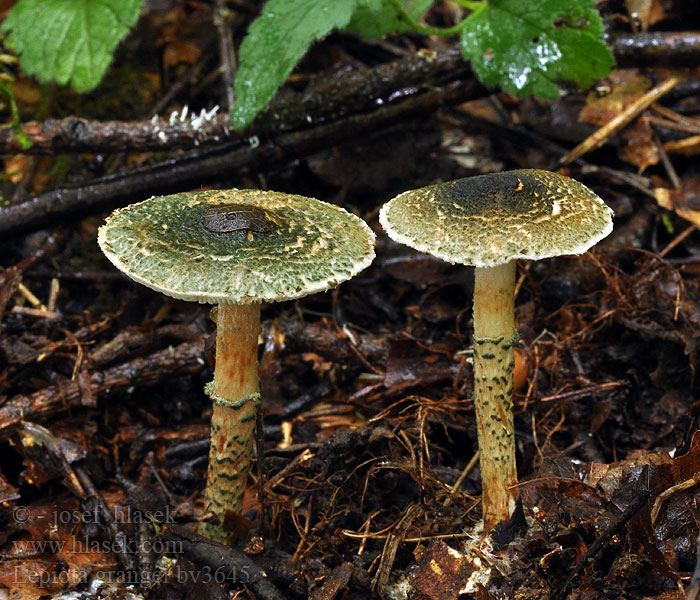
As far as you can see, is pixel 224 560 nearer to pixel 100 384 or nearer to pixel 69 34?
pixel 100 384

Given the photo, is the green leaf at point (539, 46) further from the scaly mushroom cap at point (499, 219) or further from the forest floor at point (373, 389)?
the scaly mushroom cap at point (499, 219)

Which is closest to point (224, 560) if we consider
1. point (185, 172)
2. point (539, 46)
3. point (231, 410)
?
point (231, 410)

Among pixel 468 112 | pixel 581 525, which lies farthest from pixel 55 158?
pixel 581 525

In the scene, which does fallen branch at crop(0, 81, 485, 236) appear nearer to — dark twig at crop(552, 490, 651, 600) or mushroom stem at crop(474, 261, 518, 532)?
mushroom stem at crop(474, 261, 518, 532)

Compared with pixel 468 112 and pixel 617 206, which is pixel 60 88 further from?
pixel 617 206

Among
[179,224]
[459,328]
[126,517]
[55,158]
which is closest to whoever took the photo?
[179,224]

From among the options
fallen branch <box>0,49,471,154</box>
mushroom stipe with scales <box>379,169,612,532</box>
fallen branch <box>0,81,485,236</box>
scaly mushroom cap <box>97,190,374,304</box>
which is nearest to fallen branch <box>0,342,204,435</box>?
fallen branch <box>0,81,485,236</box>

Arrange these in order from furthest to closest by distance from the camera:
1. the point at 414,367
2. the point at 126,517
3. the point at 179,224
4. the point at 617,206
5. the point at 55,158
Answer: the point at 55,158
the point at 617,206
the point at 414,367
the point at 126,517
the point at 179,224
